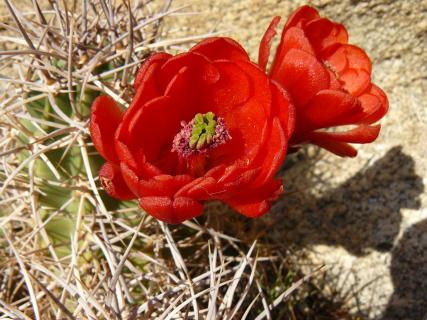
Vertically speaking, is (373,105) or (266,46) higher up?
(266,46)

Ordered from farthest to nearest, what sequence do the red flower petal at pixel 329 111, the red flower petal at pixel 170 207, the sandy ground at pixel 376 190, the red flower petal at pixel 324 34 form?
the sandy ground at pixel 376 190 → the red flower petal at pixel 324 34 → the red flower petal at pixel 329 111 → the red flower petal at pixel 170 207

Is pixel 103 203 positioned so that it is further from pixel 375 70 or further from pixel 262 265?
pixel 375 70

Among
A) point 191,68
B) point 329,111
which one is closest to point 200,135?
point 191,68

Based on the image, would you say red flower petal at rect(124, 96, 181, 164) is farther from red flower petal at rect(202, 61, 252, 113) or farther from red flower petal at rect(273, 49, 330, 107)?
red flower petal at rect(273, 49, 330, 107)

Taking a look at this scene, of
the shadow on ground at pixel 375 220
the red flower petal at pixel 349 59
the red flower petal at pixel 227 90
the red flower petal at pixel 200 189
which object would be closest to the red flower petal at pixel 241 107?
the red flower petal at pixel 227 90

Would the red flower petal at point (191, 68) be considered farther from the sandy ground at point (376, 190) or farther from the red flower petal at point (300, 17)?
the sandy ground at point (376, 190)

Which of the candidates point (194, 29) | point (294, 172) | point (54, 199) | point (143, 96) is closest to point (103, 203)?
point (54, 199)

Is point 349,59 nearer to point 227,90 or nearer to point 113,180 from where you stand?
point 227,90
